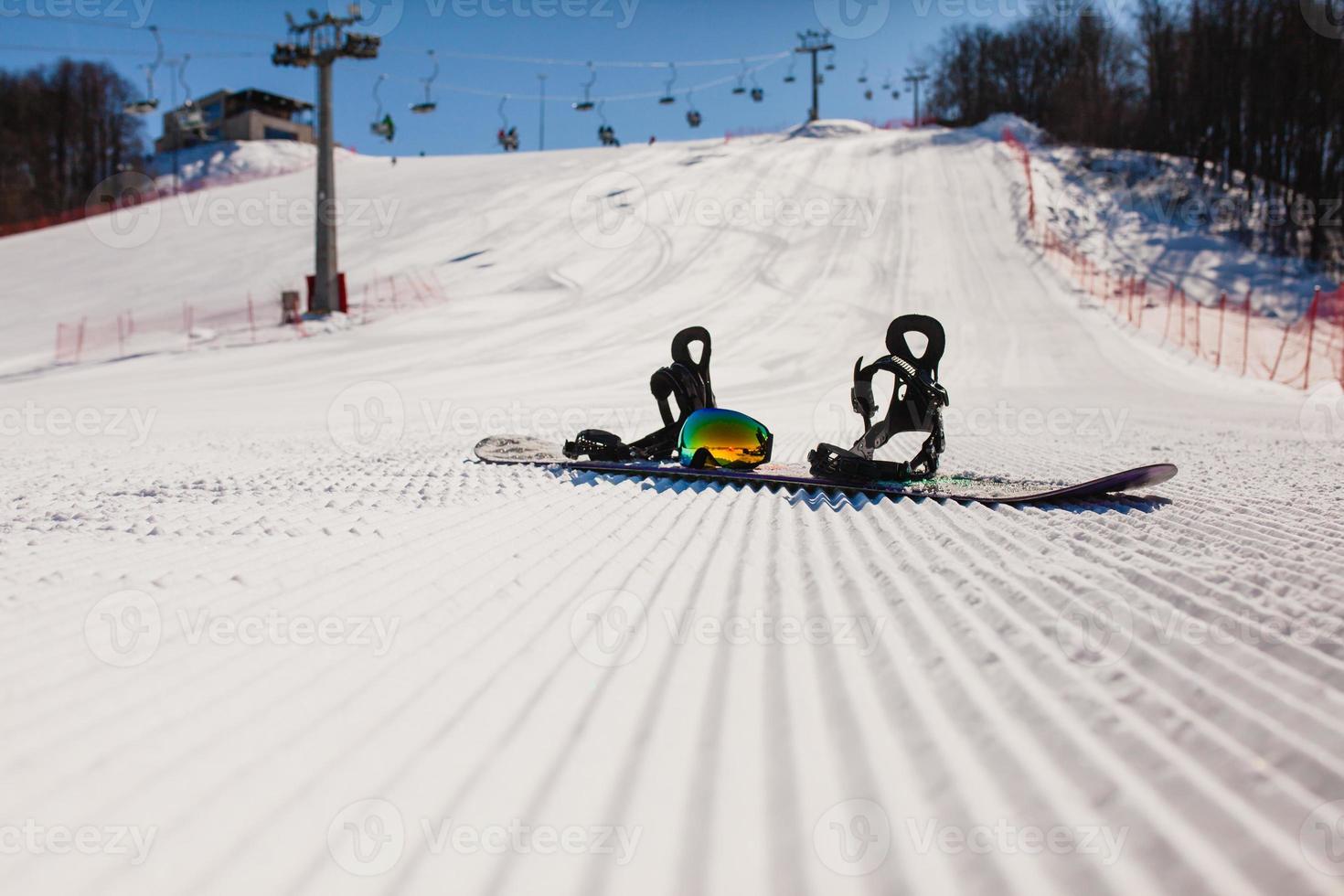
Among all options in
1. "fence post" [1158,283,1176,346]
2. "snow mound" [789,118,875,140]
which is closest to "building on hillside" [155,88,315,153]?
"snow mound" [789,118,875,140]

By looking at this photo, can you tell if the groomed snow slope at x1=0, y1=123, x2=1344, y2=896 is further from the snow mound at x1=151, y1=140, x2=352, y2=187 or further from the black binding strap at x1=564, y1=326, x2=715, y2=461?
the snow mound at x1=151, y1=140, x2=352, y2=187

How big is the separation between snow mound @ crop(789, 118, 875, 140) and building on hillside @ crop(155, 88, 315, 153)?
43.0 meters

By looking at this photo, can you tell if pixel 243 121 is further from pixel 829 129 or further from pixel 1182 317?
pixel 1182 317

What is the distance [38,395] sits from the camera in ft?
45.1

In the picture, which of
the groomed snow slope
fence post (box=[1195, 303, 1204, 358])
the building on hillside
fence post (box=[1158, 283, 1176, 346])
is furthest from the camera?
the building on hillside

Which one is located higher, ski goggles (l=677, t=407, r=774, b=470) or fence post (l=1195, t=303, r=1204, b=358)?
fence post (l=1195, t=303, r=1204, b=358)

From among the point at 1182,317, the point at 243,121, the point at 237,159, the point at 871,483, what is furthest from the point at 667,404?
the point at 243,121

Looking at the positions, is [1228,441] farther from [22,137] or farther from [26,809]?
[22,137]

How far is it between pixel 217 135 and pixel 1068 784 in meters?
78.1

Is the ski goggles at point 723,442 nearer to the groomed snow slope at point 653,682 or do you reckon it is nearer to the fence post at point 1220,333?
the groomed snow slope at point 653,682

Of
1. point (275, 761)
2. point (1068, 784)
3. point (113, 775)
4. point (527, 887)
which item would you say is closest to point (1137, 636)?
point (1068, 784)

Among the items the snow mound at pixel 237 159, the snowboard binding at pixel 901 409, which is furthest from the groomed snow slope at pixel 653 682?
the snow mound at pixel 237 159

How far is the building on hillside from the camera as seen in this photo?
207 feet

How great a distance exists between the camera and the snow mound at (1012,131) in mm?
40531
